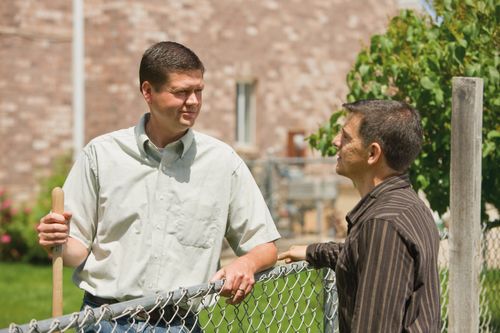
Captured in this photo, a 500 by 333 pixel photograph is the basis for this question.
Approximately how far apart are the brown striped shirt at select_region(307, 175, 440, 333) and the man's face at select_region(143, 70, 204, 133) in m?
0.71

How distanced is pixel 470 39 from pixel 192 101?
236 cm

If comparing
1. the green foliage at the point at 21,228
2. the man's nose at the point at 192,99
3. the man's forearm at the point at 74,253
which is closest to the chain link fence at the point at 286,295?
the man's forearm at the point at 74,253

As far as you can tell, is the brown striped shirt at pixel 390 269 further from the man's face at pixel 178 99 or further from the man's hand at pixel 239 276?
the man's face at pixel 178 99

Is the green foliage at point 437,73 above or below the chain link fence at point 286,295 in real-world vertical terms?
above

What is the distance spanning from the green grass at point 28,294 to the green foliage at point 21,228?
11.4 inches

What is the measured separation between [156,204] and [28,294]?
302 inches

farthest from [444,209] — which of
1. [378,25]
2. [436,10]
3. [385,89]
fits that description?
[378,25]

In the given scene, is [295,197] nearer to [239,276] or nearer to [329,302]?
[329,302]

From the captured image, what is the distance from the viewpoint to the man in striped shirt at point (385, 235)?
9.09ft

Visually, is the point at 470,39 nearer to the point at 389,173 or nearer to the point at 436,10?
the point at 436,10

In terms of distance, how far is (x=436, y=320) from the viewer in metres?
2.92

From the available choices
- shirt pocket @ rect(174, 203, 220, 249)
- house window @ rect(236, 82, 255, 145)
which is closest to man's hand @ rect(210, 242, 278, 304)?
shirt pocket @ rect(174, 203, 220, 249)

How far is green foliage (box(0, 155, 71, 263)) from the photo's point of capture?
13.3 m

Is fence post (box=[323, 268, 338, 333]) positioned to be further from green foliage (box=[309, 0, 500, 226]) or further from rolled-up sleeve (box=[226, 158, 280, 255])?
green foliage (box=[309, 0, 500, 226])
